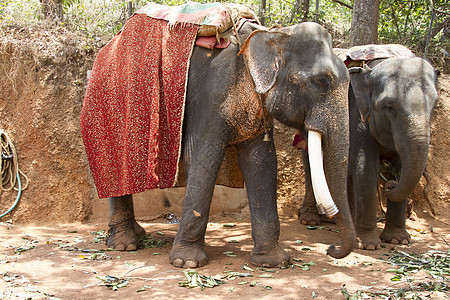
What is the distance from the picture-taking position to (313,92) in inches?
152

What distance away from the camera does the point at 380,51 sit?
18.1 ft

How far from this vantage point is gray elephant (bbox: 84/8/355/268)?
3830 millimetres

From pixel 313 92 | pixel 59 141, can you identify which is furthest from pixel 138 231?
pixel 313 92

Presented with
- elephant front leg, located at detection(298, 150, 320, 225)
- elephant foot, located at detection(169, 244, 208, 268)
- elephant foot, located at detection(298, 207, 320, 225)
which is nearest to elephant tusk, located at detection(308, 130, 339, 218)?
elephant foot, located at detection(169, 244, 208, 268)

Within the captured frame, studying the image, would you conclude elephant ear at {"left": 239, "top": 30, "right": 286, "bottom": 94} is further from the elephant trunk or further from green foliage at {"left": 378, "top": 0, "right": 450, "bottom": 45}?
green foliage at {"left": 378, "top": 0, "right": 450, "bottom": 45}

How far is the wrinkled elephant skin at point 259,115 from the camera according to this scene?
3830 mm

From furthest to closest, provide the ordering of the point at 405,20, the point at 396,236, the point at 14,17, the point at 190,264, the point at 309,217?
1. the point at 405,20
2. the point at 14,17
3. the point at 309,217
4. the point at 396,236
5. the point at 190,264

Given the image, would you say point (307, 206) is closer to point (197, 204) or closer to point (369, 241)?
point (369, 241)

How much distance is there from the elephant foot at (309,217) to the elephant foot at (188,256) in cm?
234

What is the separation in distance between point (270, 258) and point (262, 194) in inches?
21.0

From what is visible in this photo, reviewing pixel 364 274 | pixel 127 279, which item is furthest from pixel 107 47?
pixel 364 274

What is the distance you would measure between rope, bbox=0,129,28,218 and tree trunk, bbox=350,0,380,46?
4.48 m

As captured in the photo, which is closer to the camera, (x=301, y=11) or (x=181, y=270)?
(x=181, y=270)

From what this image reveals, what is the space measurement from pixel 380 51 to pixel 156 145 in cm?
270
